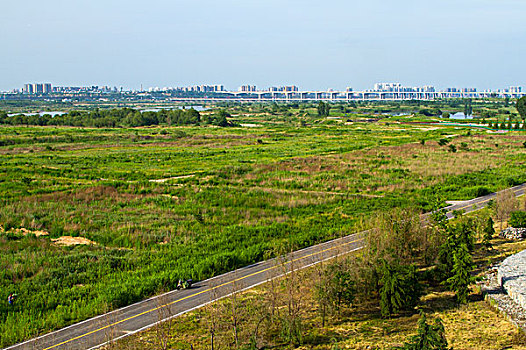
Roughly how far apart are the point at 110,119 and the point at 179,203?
407 feet

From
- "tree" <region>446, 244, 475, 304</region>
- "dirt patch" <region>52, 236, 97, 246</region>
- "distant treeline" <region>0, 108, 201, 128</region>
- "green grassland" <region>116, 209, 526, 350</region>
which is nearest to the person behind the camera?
"green grassland" <region>116, 209, 526, 350</region>

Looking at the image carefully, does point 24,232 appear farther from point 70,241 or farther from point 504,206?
point 504,206

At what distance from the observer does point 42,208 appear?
39.5 m

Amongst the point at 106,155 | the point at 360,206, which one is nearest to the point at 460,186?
the point at 360,206

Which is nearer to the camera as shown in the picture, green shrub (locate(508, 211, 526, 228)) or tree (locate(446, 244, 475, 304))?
tree (locate(446, 244, 475, 304))

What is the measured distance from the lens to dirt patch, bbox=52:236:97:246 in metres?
30.6

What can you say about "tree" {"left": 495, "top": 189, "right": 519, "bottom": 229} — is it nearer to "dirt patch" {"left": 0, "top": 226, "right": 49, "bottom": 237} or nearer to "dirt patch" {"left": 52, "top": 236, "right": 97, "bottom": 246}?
"dirt patch" {"left": 52, "top": 236, "right": 97, "bottom": 246}

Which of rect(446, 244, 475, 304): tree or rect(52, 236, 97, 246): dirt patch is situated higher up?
rect(446, 244, 475, 304): tree

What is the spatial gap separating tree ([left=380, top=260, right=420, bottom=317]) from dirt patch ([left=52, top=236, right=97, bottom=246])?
62.9 feet

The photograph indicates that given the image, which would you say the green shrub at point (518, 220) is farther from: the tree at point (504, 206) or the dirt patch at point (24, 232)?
the dirt patch at point (24, 232)

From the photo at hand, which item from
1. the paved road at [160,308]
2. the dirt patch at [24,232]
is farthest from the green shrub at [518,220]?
the dirt patch at [24,232]

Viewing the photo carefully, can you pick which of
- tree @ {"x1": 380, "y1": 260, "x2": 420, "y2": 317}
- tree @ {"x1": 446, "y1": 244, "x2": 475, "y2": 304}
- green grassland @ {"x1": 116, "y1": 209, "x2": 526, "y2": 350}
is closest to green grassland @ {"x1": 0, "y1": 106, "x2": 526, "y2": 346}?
green grassland @ {"x1": 116, "y1": 209, "x2": 526, "y2": 350}

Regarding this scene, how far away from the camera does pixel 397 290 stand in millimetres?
19297

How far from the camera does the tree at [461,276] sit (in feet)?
65.3
